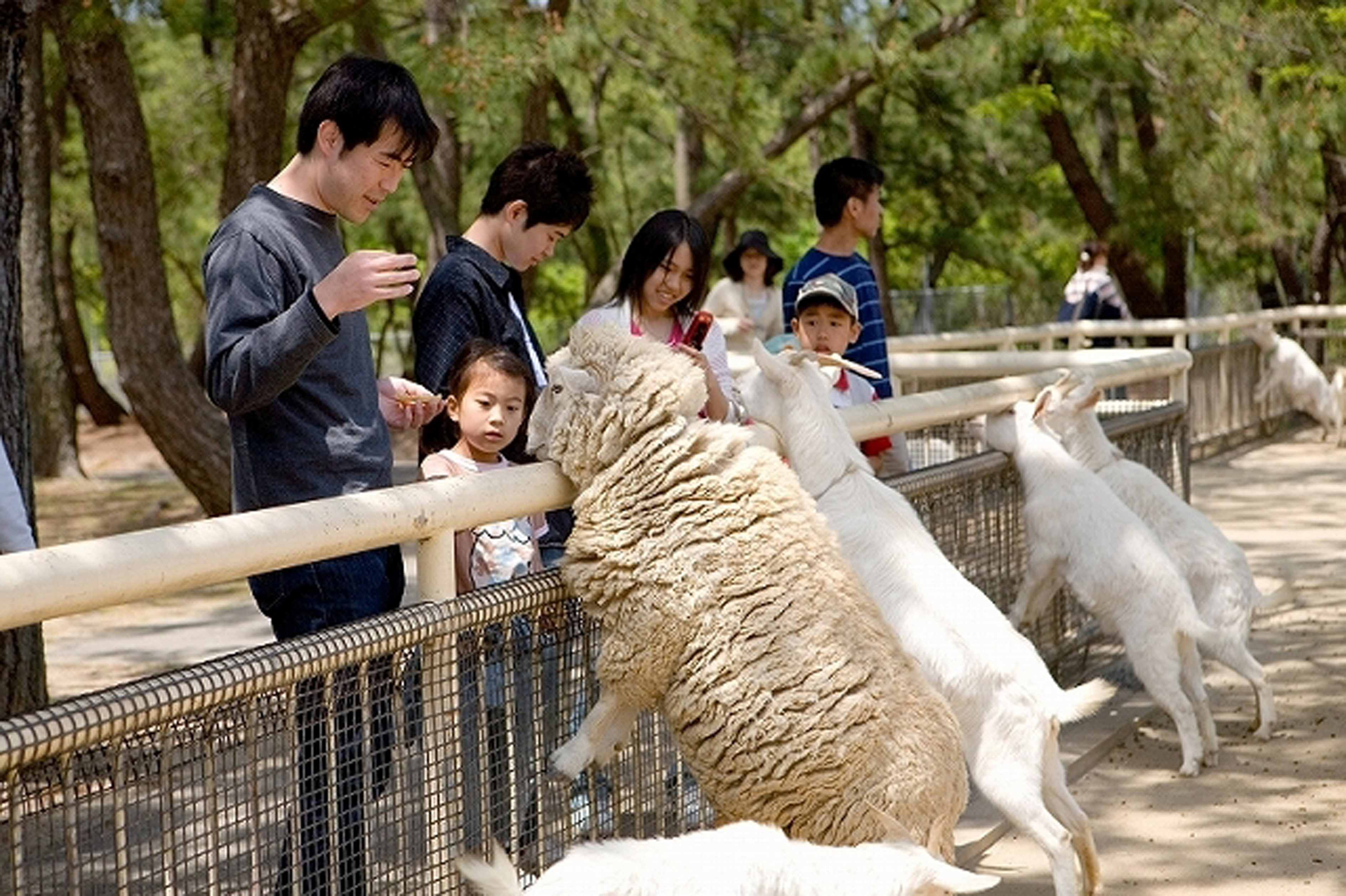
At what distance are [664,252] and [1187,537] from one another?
2.72 meters

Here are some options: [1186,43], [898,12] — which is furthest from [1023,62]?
[898,12]

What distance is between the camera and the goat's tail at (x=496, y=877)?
111 inches

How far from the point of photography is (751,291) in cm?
1132

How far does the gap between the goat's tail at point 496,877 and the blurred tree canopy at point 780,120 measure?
4.91m

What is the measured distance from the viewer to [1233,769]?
6.02 m

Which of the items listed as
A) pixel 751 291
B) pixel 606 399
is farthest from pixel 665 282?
pixel 751 291

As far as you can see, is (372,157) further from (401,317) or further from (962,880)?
(401,317)

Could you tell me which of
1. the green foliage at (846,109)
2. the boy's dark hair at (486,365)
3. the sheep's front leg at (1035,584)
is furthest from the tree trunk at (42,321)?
the boy's dark hair at (486,365)

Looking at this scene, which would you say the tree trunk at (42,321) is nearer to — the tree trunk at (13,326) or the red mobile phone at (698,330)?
the tree trunk at (13,326)

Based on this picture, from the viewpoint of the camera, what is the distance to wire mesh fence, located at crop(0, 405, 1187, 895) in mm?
2479

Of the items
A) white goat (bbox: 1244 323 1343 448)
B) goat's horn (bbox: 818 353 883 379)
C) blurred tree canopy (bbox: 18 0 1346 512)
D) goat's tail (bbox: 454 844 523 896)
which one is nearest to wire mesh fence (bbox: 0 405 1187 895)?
goat's tail (bbox: 454 844 523 896)

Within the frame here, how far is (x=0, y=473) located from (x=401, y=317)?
3294 centimetres

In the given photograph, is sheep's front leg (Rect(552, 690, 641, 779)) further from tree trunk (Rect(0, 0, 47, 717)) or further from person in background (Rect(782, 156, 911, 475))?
person in background (Rect(782, 156, 911, 475))

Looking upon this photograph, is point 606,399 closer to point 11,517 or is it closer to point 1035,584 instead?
point 11,517
